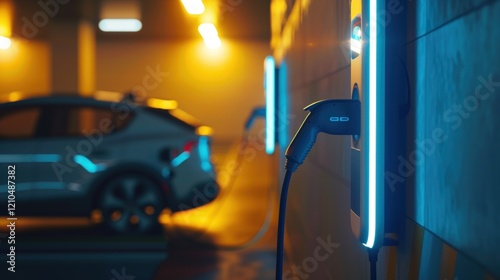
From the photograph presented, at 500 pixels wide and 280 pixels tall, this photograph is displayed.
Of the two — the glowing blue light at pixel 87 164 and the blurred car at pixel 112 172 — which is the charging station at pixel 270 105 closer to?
the blurred car at pixel 112 172

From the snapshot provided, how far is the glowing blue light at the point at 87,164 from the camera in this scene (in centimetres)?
847

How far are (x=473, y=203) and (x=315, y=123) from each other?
2.51 ft

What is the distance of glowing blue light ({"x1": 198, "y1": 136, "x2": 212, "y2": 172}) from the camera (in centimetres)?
865

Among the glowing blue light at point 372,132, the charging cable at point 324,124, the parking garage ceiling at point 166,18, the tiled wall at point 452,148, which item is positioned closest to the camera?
the tiled wall at point 452,148

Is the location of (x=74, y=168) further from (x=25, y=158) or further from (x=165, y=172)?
(x=165, y=172)

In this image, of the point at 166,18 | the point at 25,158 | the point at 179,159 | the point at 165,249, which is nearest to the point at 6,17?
the point at 166,18

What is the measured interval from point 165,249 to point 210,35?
61.2 ft

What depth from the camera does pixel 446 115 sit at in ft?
6.30

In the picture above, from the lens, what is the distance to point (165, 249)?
6.24 metres

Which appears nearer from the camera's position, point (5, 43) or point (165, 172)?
point (165, 172)

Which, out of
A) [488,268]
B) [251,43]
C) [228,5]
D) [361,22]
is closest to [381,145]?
[361,22]

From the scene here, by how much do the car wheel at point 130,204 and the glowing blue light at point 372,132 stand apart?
6.37 meters

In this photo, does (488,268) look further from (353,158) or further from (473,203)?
(353,158)

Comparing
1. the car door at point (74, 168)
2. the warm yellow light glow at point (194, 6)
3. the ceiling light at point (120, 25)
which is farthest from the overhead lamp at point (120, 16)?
the car door at point (74, 168)
